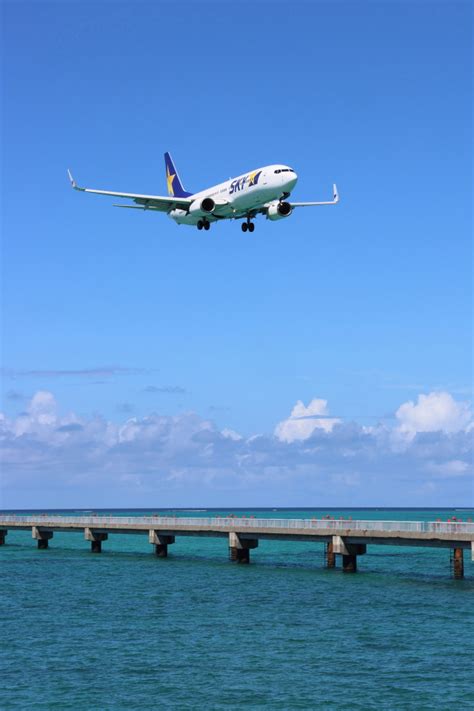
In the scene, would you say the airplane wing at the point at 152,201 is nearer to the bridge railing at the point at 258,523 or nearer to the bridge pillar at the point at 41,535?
the bridge railing at the point at 258,523

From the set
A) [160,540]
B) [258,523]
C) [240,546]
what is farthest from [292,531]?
[160,540]

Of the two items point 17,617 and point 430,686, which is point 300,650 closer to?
point 430,686

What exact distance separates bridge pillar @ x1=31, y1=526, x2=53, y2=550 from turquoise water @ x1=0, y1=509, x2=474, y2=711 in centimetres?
2833

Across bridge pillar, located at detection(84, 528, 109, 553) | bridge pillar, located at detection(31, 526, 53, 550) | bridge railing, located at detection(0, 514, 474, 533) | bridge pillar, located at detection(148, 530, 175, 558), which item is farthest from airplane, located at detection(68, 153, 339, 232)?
bridge pillar, located at detection(31, 526, 53, 550)

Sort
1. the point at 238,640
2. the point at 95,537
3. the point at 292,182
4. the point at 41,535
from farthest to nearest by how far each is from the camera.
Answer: the point at 41,535
the point at 95,537
the point at 292,182
the point at 238,640

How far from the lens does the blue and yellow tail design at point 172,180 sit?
9671 cm

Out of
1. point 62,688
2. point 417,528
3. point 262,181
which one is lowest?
point 62,688

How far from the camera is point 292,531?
234 ft

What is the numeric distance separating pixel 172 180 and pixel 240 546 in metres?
41.0

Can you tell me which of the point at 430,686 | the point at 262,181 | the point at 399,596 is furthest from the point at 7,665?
the point at 262,181

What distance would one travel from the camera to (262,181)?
6066 cm

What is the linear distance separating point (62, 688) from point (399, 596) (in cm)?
2928

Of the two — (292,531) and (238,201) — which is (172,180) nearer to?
(238,201)

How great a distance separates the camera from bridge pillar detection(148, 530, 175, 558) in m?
86.9
